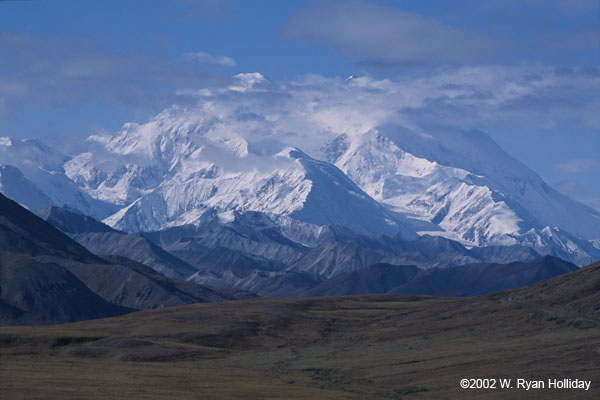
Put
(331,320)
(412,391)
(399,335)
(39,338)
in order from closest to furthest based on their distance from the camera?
1. (412,391)
2. (39,338)
3. (399,335)
4. (331,320)

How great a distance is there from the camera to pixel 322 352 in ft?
460

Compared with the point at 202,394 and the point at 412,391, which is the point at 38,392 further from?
the point at 412,391

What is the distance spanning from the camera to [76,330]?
521ft

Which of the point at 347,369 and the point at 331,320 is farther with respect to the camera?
the point at 331,320

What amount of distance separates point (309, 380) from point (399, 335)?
152 feet

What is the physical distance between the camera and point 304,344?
156250 mm

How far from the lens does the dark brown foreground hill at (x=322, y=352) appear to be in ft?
318

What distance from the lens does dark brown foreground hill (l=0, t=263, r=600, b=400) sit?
96900 mm

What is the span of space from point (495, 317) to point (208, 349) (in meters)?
39.8

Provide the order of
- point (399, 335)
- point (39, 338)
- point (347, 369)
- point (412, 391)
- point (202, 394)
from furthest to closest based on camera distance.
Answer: point (399, 335) < point (39, 338) < point (347, 369) < point (412, 391) < point (202, 394)

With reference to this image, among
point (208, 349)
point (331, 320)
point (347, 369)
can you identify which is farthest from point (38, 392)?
point (331, 320)

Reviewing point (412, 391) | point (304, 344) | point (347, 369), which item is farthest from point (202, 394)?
point (304, 344)

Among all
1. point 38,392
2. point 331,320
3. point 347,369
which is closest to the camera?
point 38,392

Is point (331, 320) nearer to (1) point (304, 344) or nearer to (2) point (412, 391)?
(1) point (304, 344)
